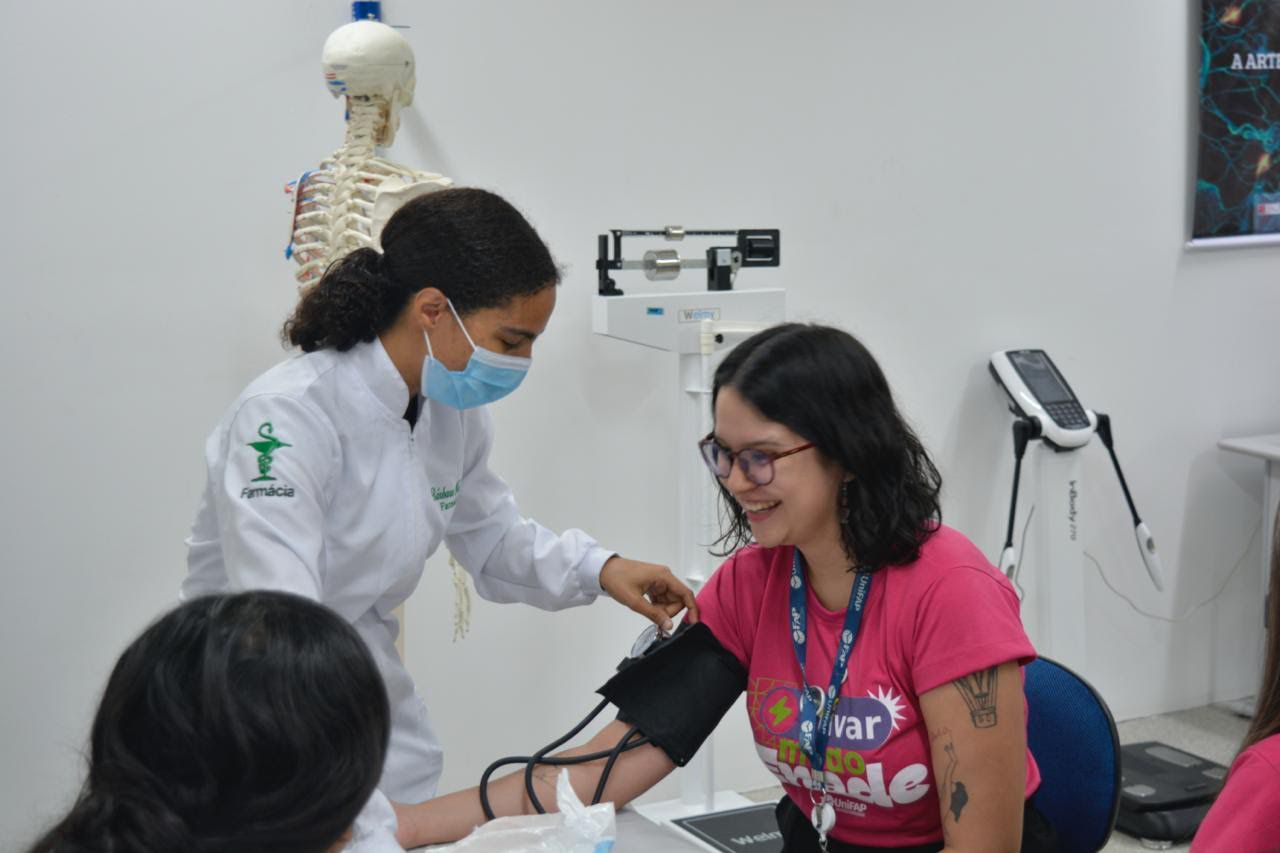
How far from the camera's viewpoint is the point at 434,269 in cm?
169

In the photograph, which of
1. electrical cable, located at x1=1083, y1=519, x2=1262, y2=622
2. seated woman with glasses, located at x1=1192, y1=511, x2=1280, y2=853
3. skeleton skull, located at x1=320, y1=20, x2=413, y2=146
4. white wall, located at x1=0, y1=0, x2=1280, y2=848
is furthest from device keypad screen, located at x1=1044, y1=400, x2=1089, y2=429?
seated woman with glasses, located at x1=1192, y1=511, x2=1280, y2=853

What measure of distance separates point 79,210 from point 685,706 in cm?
163

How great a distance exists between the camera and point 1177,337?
3.68 m

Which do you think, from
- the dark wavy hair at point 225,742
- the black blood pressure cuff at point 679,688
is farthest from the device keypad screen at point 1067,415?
the dark wavy hair at point 225,742

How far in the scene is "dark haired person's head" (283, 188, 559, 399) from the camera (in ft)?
5.51

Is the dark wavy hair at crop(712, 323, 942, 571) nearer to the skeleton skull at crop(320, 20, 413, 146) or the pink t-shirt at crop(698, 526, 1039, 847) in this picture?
the pink t-shirt at crop(698, 526, 1039, 847)

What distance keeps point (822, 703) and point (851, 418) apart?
1.06 ft

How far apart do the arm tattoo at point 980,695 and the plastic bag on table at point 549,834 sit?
40 centimetres


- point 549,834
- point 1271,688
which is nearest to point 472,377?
point 549,834

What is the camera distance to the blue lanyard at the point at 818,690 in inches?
59.1

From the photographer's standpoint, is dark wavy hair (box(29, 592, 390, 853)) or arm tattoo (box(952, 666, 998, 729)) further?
arm tattoo (box(952, 666, 998, 729))

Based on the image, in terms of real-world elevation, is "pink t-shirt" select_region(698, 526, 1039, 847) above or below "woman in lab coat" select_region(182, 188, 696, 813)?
below

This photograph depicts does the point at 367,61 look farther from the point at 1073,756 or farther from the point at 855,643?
the point at 1073,756

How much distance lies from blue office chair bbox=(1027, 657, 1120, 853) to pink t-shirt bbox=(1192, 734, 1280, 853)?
13.5 inches
